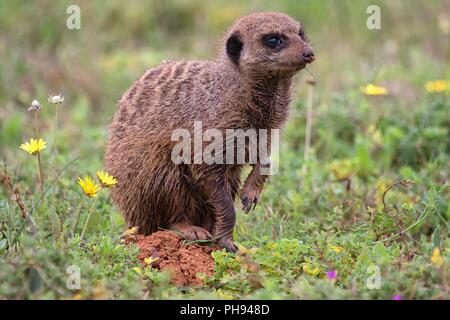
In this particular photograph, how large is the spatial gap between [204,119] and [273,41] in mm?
606

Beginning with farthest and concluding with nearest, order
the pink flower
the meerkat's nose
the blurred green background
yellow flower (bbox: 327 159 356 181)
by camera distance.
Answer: the blurred green background → yellow flower (bbox: 327 159 356 181) → the meerkat's nose → the pink flower

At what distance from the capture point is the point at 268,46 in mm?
4871

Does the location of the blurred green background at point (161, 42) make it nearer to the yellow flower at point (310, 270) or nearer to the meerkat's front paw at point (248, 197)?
the meerkat's front paw at point (248, 197)

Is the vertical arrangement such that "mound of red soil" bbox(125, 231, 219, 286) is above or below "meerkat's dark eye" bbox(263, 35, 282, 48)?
below

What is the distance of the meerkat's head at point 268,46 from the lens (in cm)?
475

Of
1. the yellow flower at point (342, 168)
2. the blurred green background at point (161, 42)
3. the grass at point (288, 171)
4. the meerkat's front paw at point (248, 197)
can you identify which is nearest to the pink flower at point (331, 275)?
the grass at point (288, 171)

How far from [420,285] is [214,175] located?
1477mm

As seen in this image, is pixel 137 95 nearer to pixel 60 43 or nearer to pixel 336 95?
pixel 336 95

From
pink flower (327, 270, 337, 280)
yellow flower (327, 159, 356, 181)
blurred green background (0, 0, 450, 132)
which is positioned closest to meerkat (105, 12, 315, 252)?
pink flower (327, 270, 337, 280)

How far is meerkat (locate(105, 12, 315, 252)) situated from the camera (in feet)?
16.0

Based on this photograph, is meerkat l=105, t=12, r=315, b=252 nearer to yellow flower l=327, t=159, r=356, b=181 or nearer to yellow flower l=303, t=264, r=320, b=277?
yellow flower l=303, t=264, r=320, b=277

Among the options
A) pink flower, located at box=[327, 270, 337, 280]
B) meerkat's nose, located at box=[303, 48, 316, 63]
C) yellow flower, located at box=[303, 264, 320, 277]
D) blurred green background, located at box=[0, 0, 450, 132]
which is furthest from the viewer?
blurred green background, located at box=[0, 0, 450, 132]

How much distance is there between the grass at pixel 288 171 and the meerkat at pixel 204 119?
0.86ft
